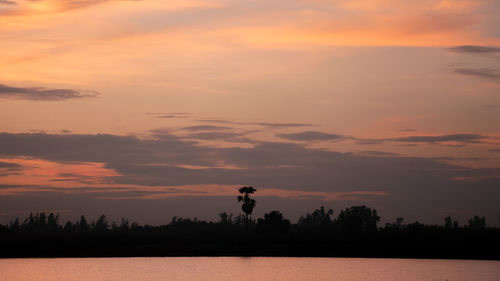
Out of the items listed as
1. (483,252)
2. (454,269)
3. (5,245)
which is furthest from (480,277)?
(5,245)

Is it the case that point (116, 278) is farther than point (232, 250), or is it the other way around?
point (232, 250)

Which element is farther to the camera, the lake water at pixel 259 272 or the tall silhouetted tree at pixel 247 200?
the tall silhouetted tree at pixel 247 200

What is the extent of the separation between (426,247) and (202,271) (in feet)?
220

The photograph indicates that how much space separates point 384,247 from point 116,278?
80.2 m

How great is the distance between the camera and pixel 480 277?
376 ft

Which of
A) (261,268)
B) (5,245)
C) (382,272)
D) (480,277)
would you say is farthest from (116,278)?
(5,245)

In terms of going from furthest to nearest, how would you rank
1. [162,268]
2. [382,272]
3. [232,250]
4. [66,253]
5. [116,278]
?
[66,253], [232,250], [162,268], [382,272], [116,278]

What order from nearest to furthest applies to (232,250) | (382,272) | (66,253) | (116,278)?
(116,278), (382,272), (232,250), (66,253)

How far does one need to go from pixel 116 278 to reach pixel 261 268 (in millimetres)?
34882

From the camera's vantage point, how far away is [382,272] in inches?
4921

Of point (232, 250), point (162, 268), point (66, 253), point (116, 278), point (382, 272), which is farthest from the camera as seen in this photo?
point (66, 253)

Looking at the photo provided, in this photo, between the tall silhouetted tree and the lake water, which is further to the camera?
the tall silhouetted tree

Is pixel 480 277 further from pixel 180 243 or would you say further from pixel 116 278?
pixel 180 243

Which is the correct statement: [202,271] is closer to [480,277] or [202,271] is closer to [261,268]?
[261,268]
